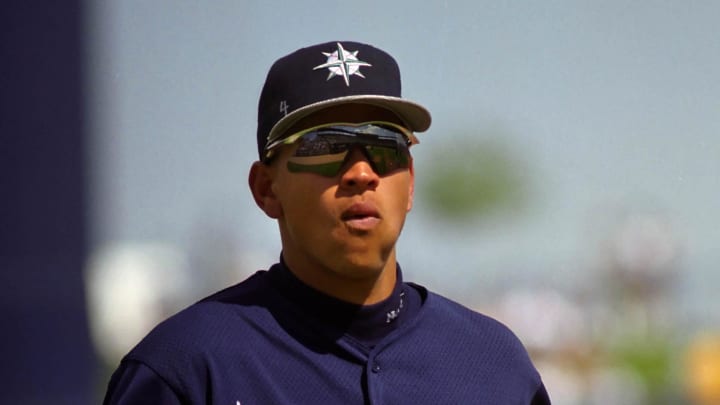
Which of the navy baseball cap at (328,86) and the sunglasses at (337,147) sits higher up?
the navy baseball cap at (328,86)

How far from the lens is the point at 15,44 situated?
5117mm

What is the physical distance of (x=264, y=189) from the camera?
2.76 m

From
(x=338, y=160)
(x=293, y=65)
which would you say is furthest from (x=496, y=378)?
(x=293, y=65)

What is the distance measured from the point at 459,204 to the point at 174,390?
113 feet

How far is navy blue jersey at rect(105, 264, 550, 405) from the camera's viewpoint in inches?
101

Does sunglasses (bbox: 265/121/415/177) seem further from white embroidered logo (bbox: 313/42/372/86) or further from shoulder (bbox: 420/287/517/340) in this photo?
shoulder (bbox: 420/287/517/340)

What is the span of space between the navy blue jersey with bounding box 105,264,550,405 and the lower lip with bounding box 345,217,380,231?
200 mm

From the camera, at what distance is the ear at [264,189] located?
9.00 feet

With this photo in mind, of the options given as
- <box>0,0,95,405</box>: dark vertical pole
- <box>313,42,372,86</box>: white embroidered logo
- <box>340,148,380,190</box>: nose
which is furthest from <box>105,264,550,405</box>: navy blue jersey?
<box>0,0,95,405</box>: dark vertical pole

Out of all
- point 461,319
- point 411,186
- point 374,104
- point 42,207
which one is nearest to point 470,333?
point 461,319

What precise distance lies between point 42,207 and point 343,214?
113 inches

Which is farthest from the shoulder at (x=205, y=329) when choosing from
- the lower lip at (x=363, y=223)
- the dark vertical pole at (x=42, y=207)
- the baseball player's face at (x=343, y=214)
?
the dark vertical pole at (x=42, y=207)

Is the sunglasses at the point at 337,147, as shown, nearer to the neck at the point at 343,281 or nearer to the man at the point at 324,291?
the man at the point at 324,291

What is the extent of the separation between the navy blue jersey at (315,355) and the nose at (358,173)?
9.9 inches
